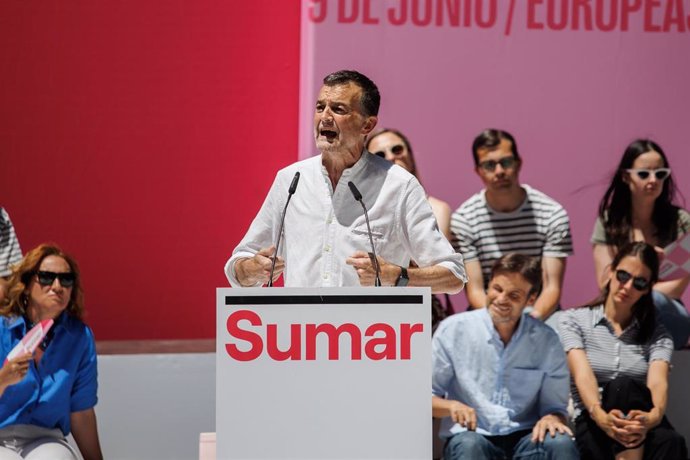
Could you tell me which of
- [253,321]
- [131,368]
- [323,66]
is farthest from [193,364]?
[253,321]

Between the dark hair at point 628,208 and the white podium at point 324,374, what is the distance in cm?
257

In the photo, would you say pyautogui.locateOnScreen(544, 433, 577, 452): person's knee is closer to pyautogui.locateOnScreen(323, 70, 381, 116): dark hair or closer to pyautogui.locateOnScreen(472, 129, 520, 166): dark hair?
pyautogui.locateOnScreen(472, 129, 520, 166): dark hair

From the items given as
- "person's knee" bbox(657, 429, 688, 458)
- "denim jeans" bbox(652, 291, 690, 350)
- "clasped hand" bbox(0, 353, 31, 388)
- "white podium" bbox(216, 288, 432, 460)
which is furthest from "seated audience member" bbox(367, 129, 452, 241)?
"white podium" bbox(216, 288, 432, 460)

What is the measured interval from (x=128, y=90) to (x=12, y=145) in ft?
1.93

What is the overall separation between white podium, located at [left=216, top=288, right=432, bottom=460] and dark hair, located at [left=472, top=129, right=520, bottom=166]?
2430mm

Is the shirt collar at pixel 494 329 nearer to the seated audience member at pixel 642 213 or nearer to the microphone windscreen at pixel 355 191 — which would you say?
the seated audience member at pixel 642 213

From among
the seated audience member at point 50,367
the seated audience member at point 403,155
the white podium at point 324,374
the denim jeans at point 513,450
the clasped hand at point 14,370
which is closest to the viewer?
the white podium at point 324,374

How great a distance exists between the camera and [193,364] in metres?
4.84

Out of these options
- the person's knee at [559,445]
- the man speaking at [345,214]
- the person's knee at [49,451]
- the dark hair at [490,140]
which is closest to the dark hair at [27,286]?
the person's knee at [49,451]

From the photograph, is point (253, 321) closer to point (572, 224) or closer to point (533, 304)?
point (533, 304)

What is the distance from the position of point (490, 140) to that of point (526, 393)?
3.97 ft

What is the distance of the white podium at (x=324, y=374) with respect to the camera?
2715 mm

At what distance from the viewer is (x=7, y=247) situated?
4.75 meters

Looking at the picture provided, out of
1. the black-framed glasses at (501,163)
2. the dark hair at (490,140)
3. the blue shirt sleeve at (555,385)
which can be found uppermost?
the dark hair at (490,140)
